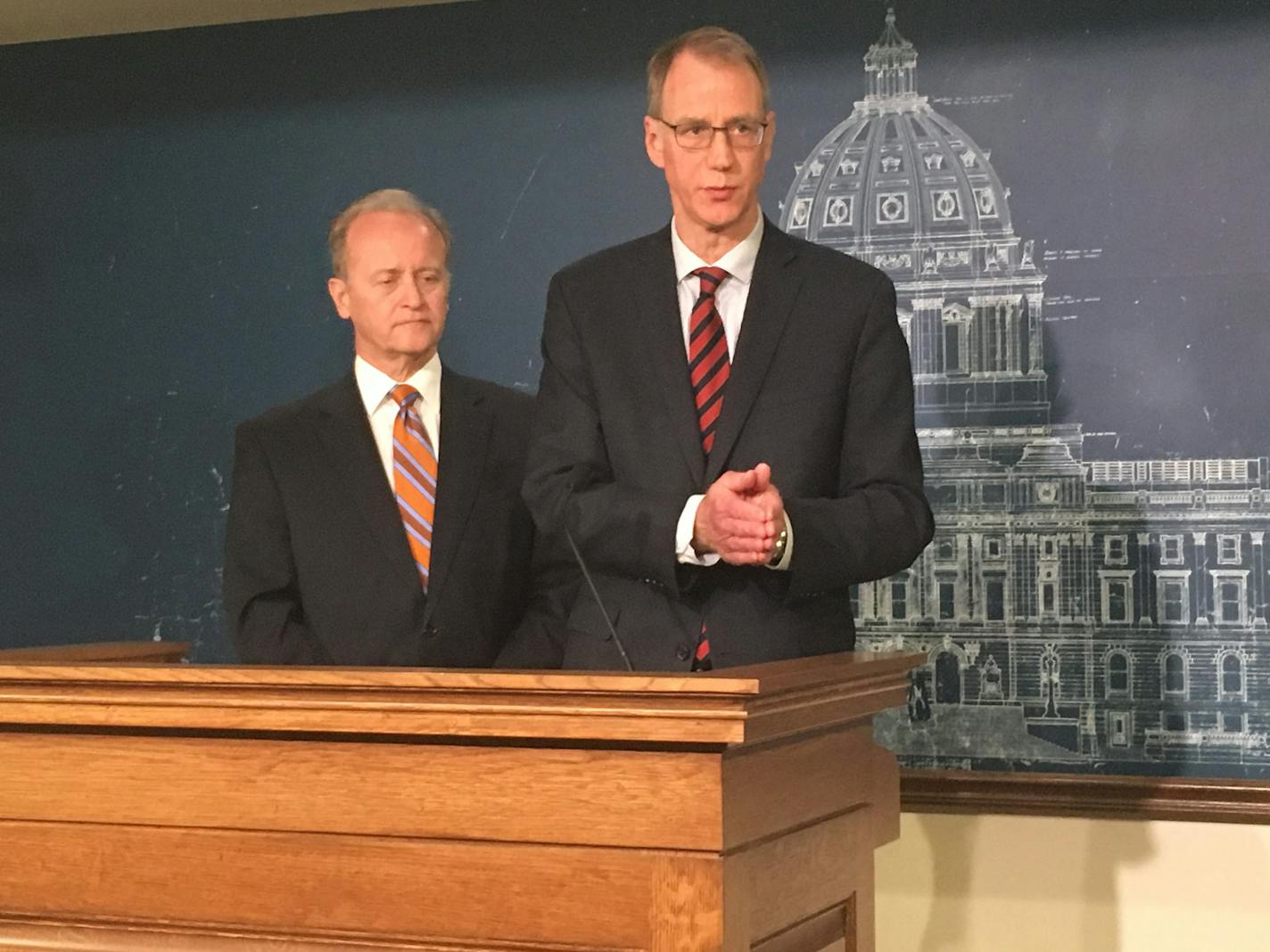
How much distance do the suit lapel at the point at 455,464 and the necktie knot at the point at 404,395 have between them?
0.06 meters

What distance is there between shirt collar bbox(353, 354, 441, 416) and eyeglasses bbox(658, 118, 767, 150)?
83cm

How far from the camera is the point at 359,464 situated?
3.30 meters

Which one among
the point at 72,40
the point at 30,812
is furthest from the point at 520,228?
the point at 30,812

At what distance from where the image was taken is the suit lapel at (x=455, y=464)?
3.22 metres

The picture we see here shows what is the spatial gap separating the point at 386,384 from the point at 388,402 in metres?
0.04

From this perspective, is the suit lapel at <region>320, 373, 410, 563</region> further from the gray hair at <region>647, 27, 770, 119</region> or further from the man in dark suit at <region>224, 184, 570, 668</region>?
the gray hair at <region>647, 27, 770, 119</region>

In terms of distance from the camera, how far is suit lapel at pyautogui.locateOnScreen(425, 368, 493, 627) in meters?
3.22

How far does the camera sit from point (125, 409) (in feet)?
15.7

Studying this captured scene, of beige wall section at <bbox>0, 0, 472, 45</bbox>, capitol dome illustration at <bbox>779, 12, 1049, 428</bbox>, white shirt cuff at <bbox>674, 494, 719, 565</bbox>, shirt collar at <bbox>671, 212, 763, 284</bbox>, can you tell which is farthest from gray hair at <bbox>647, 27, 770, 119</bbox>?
beige wall section at <bbox>0, 0, 472, 45</bbox>

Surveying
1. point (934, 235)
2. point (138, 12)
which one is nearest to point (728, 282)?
point (934, 235)

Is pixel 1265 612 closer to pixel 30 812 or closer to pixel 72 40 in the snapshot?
pixel 30 812

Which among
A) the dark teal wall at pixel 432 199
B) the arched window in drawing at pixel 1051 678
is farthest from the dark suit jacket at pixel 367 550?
the arched window in drawing at pixel 1051 678

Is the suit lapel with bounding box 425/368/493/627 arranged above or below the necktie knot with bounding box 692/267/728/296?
below

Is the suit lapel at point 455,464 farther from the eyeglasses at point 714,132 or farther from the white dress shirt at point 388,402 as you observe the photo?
the eyeglasses at point 714,132
